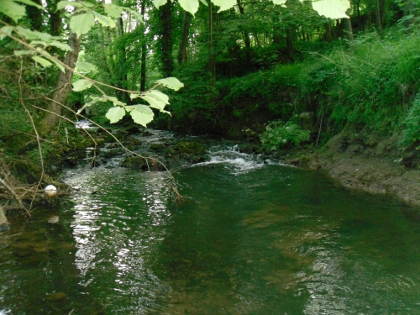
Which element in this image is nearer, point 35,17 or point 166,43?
point 35,17

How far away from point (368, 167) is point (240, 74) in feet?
34.8

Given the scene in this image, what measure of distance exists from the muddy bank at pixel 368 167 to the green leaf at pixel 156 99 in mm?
6432

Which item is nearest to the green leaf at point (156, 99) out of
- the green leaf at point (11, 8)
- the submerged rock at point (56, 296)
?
the green leaf at point (11, 8)

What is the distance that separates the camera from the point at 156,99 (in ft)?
5.29

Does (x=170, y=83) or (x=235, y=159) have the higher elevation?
(x=170, y=83)

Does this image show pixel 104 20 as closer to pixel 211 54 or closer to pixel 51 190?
pixel 51 190

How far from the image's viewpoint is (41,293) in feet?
14.1

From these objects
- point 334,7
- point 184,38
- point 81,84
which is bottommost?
point 81,84

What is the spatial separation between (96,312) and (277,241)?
8.79 feet

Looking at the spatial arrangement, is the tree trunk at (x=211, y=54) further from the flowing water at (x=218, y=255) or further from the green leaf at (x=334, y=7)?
the green leaf at (x=334, y=7)

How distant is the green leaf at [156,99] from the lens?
1.58m

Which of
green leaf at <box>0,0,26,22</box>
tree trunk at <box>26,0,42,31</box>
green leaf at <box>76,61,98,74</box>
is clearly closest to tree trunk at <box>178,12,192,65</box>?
tree trunk at <box>26,0,42,31</box>

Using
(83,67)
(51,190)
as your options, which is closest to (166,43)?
(51,190)

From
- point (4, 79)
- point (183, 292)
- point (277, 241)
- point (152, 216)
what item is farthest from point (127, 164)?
point (183, 292)
